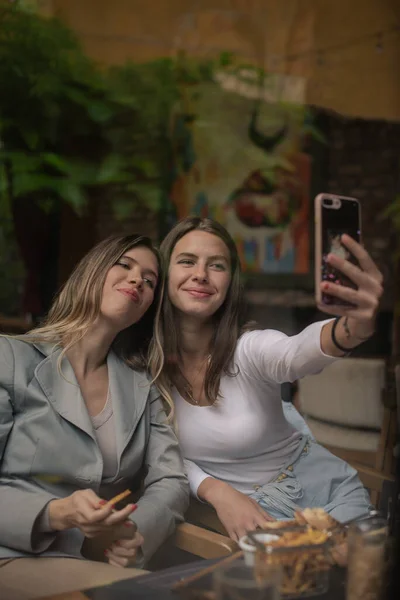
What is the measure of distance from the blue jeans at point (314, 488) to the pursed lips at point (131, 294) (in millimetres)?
456

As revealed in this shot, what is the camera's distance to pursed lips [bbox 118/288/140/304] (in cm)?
132

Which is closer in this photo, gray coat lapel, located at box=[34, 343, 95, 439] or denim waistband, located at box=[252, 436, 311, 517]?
gray coat lapel, located at box=[34, 343, 95, 439]

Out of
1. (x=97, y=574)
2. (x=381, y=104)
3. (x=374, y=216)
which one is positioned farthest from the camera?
(x=381, y=104)

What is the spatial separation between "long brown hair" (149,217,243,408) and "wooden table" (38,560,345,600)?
34cm

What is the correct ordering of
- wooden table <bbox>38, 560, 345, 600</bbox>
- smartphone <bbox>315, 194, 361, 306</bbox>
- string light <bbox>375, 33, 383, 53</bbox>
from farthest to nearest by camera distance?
string light <bbox>375, 33, 383, 53</bbox>
smartphone <bbox>315, 194, 361, 306</bbox>
wooden table <bbox>38, 560, 345, 600</bbox>

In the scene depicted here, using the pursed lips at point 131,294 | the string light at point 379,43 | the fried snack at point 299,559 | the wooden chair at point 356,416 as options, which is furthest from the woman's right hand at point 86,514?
the string light at point 379,43

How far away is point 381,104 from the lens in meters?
1.58

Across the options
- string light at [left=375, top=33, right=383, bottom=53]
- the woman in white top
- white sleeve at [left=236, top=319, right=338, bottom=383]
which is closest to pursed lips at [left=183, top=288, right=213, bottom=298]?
the woman in white top

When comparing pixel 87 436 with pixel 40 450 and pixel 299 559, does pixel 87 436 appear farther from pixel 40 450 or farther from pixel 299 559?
pixel 299 559

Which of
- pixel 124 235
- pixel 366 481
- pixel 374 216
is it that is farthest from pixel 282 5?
pixel 366 481

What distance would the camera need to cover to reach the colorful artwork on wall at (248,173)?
143 cm

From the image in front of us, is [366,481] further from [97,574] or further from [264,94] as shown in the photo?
[264,94]

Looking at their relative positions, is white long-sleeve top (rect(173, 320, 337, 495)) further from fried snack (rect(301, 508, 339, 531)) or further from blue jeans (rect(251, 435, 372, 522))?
fried snack (rect(301, 508, 339, 531))

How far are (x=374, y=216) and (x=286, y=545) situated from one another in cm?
69
